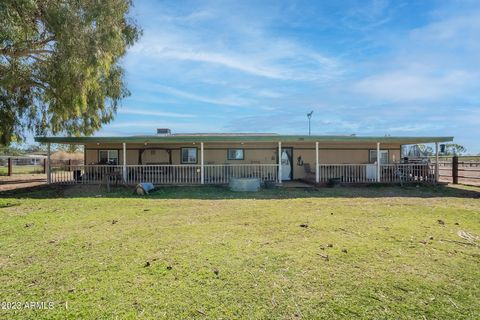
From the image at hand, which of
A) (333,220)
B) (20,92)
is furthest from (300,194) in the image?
(20,92)

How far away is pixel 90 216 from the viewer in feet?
24.0

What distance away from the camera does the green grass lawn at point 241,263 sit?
117 inches

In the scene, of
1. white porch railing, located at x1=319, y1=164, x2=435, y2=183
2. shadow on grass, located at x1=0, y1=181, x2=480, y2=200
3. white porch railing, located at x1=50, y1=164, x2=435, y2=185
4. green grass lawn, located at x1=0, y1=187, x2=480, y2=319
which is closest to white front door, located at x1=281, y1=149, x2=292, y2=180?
white porch railing, located at x1=50, y1=164, x2=435, y2=185

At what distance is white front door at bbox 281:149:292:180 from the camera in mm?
16094

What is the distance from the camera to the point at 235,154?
1603cm

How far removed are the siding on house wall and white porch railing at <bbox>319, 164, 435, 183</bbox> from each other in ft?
3.85

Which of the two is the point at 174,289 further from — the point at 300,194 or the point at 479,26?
the point at 479,26

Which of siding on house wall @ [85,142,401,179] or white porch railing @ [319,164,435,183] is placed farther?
siding on house wall @ [85,142,401,179]

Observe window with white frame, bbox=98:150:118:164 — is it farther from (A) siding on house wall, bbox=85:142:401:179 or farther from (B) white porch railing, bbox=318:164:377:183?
(B) white porch railing, bbox=318:164:377:183

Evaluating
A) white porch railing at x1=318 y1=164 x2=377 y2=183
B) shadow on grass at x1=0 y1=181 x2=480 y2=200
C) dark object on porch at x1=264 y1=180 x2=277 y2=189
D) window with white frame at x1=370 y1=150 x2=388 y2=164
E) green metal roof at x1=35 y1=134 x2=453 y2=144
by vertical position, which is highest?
green metal roof at x1=35 y1=134 x2=453 y2=144

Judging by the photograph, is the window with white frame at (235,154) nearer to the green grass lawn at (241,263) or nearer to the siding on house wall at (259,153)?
the siding on house wall at (259,153)

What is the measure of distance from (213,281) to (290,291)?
94 centimetres

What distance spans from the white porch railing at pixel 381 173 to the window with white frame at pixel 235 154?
4.43 m

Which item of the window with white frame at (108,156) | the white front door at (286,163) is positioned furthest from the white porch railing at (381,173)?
the window with white frame at (108,156)
